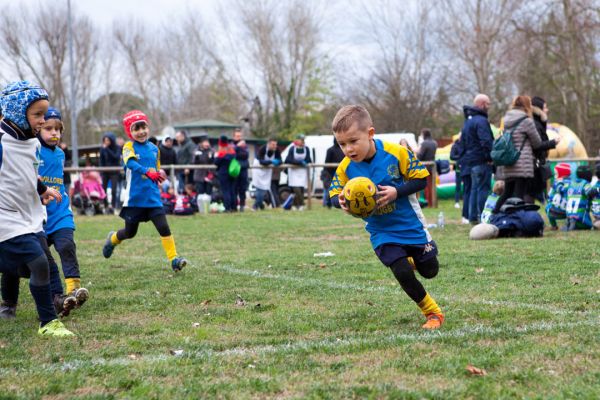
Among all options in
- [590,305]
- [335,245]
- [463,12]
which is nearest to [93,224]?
[335,245]

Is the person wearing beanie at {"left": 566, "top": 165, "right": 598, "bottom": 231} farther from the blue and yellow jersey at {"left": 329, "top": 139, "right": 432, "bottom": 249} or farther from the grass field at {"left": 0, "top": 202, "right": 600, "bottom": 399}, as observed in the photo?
the blue and yellow jersey at {"left": 329, "top": 139, "right": 432, "bottom": 249}

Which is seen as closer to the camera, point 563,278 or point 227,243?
point 563,278

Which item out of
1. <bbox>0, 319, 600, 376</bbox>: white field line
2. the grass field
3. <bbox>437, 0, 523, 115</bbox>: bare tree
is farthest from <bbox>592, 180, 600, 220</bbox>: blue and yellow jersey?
<bbox>437, 0, 523, 115</bbox>: bare tree

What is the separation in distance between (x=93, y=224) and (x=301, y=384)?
1535 centimetres

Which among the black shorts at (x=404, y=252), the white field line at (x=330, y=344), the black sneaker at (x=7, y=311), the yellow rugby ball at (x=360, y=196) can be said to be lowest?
the black sneaker at (x=7, y=311)

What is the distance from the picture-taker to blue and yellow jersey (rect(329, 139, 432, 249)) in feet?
19.5

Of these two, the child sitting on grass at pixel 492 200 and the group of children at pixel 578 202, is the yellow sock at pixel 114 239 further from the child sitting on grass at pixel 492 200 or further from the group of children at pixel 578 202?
the group of children at pixel 578 202

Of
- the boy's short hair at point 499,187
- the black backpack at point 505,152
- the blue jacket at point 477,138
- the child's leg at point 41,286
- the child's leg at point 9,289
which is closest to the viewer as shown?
the child's leg at point 41,286

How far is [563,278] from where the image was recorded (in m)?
7.94

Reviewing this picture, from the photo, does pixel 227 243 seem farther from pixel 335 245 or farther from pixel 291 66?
pixel 291 66

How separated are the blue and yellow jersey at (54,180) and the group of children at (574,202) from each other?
7.42 m

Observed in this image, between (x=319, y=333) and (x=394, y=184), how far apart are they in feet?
3.86

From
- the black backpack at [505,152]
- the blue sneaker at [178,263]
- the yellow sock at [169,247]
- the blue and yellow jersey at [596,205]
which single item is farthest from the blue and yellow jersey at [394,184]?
the blue and yellow jersey at [596,205]

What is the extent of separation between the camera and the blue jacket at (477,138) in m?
14.3
